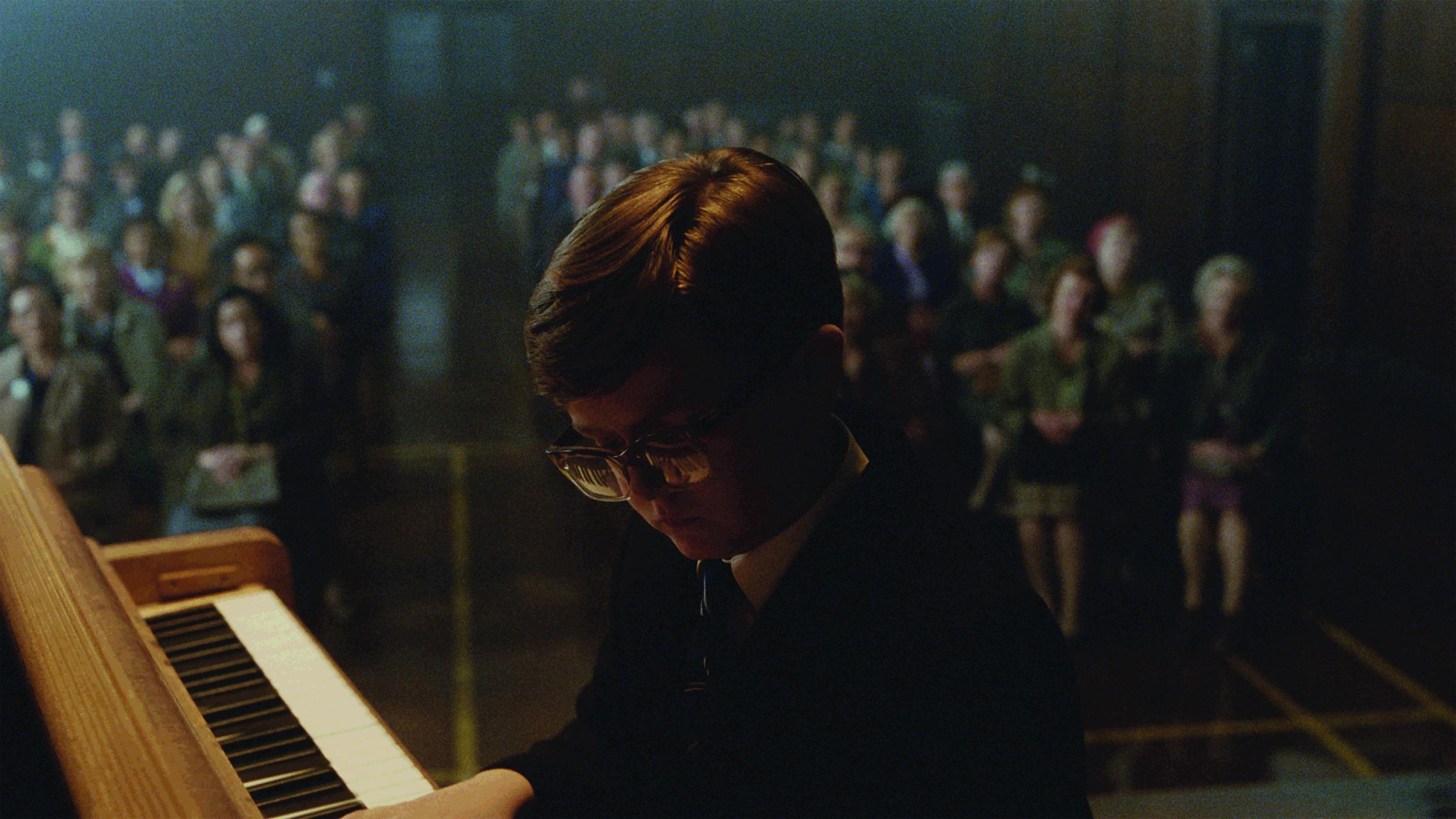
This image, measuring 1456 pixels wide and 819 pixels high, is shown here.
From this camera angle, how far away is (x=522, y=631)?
17.1ft

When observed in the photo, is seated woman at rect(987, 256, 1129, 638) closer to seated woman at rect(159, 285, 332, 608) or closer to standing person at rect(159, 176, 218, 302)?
seated woman at rect(159, 285, 332, 608)

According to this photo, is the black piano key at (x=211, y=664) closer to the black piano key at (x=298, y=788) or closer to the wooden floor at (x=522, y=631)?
the black piano key at (x=298, y=788)

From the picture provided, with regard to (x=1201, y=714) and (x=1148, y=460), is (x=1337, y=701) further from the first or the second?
(x=1148, y=460)

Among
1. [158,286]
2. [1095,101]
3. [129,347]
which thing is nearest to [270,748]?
[129,347]

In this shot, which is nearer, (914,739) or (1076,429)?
(914,739)

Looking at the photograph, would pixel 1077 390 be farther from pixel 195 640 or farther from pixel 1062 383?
pixel 195 640

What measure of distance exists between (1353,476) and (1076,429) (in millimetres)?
1910

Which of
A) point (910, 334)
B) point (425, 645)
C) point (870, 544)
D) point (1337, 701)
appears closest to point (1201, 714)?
point (1337, 701)

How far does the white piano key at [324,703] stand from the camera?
4.88 ft

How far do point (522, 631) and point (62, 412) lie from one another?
72.6 inches

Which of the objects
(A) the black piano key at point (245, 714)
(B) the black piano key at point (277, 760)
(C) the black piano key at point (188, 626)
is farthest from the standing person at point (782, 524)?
(C) the black piano key at point (188, 626)

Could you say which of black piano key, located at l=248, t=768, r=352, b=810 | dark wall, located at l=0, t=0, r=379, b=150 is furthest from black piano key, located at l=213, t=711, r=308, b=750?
dark wall, located at l=0, t=0, r=379, b=150

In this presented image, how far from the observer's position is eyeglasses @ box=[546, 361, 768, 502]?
112 cm

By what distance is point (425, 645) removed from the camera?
5.08 metres
